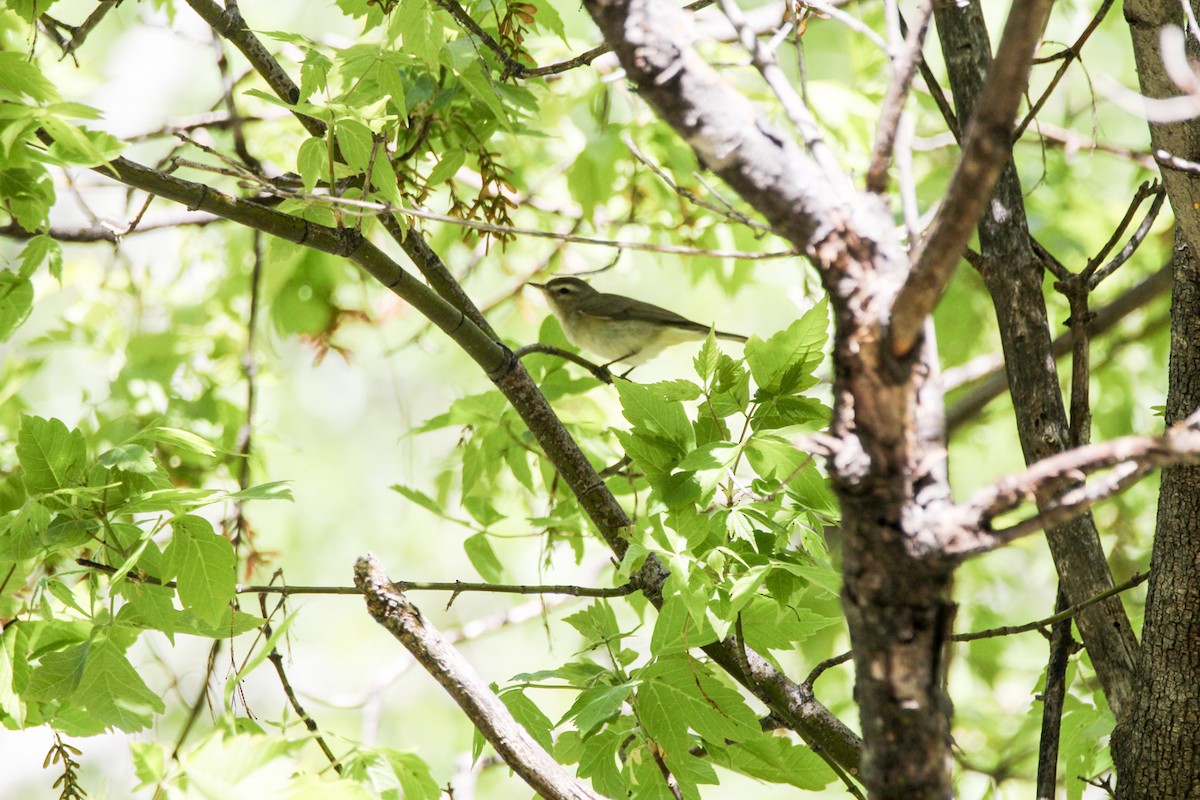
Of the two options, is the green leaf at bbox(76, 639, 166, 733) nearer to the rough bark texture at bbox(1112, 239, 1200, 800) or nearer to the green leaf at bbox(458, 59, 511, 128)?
the green leaf at bbox(458, 59, 511, 128)

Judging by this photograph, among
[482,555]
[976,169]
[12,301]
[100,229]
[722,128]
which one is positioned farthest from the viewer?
[100,229]

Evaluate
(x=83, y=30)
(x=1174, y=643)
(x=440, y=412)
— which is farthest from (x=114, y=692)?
(x=440, y=412)

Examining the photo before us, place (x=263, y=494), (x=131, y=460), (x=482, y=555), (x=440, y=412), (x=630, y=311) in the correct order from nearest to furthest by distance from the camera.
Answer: (x=263, y=494) → (x=131, y=460) → (x=482, y=555) → (x=440, y=412) → (x=630, y=311)

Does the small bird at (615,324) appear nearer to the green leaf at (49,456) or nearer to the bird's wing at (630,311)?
the bird's wing at (630,311)

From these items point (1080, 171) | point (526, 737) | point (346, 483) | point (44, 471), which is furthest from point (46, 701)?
point (346, 483)

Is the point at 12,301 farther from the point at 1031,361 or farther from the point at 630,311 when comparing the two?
the point at 630,311

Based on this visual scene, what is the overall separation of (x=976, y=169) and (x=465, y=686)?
1114 mm

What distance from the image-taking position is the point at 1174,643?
1.66 metres

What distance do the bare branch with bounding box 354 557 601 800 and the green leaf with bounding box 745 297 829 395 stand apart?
2.36 feet

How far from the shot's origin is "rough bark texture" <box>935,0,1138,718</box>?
194 cm

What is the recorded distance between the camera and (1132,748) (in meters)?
1.71

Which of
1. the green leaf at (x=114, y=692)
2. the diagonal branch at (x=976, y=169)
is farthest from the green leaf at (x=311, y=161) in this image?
the diagonal branch at (x=976, y=169)

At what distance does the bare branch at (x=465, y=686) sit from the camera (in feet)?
5.18

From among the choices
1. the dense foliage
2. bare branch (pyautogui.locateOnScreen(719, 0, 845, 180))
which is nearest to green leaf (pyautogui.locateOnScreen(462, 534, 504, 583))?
the dense foliage
